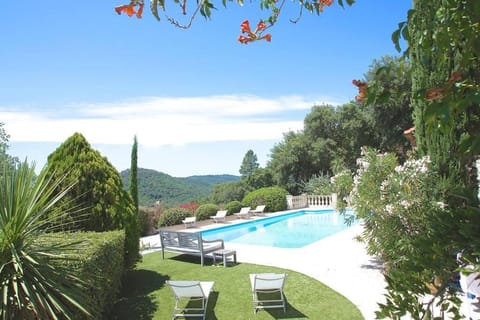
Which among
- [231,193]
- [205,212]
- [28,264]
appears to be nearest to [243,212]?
[205,212]

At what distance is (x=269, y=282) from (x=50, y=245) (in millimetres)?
3996

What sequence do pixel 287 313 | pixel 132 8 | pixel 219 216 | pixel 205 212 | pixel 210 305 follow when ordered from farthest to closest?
pixel 205 212, pixel 219 216, pixel 210 305, pixel 287 313, pixel 132 8

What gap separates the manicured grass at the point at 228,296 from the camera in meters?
5.95

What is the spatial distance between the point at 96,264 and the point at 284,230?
43.9 ft

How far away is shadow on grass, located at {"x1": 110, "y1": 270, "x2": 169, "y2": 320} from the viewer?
605cm

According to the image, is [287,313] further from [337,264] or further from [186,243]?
[186,243]

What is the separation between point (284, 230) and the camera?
56.2ft

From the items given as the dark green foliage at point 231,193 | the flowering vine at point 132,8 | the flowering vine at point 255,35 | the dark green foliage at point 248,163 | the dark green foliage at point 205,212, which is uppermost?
the dark green foliage at point 248,163

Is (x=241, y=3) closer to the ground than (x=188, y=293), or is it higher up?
higher up

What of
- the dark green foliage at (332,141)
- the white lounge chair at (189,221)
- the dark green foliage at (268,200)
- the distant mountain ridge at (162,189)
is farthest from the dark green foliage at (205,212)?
the distant mountain ridge at (162,189)

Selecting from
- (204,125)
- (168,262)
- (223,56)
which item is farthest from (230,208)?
(223,56)

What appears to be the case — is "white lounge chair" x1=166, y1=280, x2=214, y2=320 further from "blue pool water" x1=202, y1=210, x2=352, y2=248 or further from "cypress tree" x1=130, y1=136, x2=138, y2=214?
"blue pool water" x1=202, y1=210, x2=352, y2=248

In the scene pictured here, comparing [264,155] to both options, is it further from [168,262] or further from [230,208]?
[168,262]

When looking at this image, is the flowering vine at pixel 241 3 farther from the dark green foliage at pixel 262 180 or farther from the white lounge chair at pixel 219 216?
the dark green foliage at pixel 262 180
